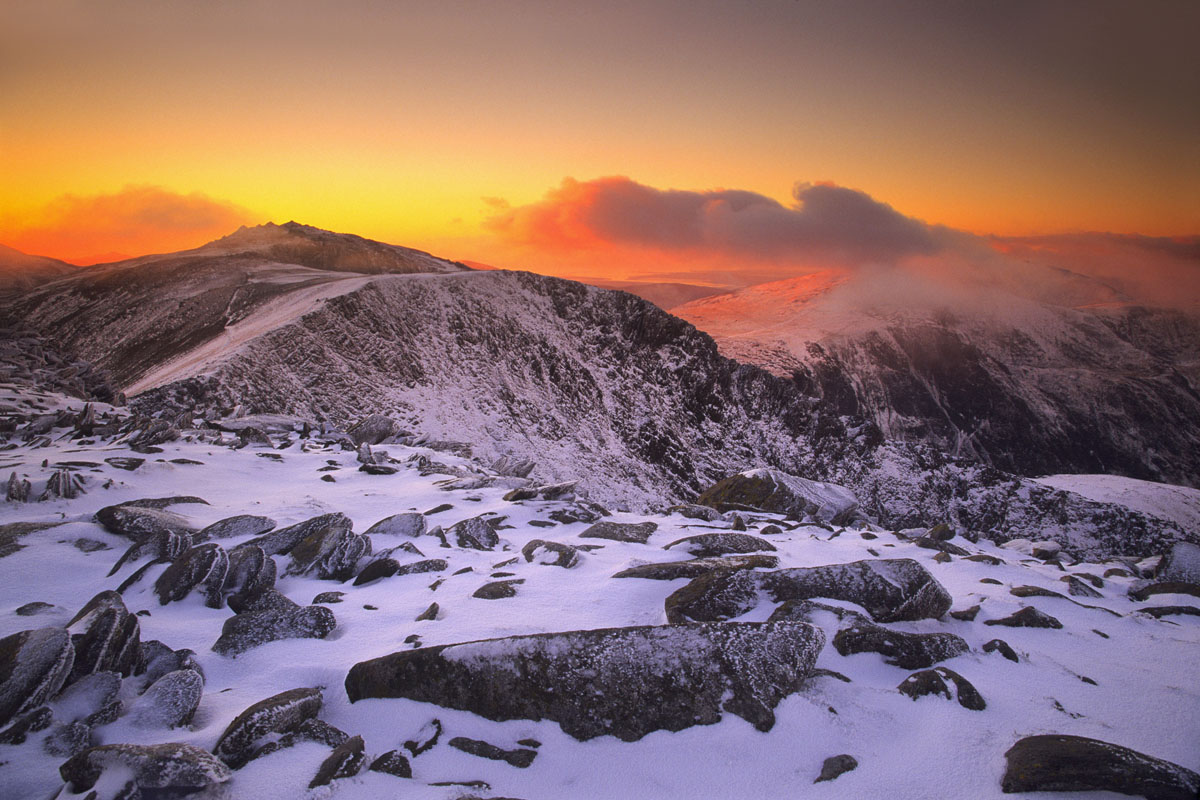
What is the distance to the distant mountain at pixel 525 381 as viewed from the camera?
33.6 meters

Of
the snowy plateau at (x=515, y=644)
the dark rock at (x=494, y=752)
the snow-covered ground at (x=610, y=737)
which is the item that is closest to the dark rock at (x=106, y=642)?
the snowy plateau at (x=515, y=644)

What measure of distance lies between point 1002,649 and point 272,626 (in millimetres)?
6754

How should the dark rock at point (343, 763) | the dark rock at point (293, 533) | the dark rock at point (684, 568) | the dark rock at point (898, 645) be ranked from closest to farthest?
Result: 1. the dark rock at point (343, 763)
2. the dark rock at point (898, 645)
3. the dark rock at point (684, 568)
4. the dark rock at point (293, 533)

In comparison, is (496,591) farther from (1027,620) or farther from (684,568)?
(1027,620)

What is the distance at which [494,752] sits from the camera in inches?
146

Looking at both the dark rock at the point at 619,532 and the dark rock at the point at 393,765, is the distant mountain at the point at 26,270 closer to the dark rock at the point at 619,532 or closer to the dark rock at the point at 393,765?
the dark rock at the point at 619,532

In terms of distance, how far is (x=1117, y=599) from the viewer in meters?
7.21

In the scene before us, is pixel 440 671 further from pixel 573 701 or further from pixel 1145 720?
pixel 1145 720

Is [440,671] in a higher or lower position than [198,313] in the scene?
lower

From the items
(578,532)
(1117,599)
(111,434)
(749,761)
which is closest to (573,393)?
(111,434)

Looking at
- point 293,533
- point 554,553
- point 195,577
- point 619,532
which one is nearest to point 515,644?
point 554,553

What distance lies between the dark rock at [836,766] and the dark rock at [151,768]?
369cm

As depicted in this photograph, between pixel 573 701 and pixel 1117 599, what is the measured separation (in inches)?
307

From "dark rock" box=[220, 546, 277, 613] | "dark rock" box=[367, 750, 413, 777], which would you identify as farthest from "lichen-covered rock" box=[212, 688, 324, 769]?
"dark rock" box=[220, 546, 277, 613]
